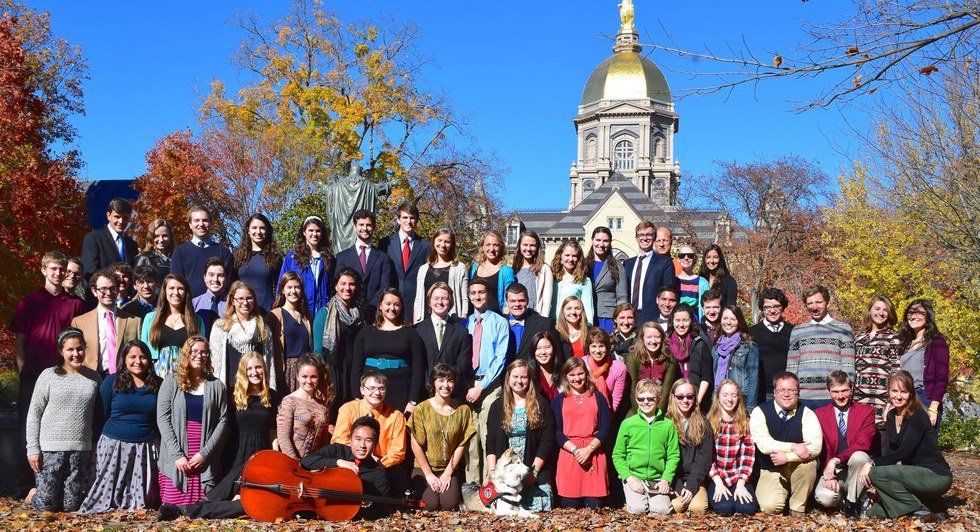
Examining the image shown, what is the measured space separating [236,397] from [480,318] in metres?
2.23

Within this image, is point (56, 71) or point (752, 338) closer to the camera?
point (752, 338)

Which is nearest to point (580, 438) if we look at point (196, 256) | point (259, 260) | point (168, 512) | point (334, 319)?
point (334, 319)

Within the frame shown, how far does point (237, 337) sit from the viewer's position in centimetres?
773

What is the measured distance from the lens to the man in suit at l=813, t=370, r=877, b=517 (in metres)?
7.59

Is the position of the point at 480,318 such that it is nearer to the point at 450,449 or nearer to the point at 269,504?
the point at 450,449

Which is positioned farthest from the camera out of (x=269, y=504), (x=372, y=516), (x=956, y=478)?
(x=956, y=478)

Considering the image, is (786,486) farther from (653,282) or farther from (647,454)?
(653,282)

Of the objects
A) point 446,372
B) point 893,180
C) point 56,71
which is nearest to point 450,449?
point 446,372

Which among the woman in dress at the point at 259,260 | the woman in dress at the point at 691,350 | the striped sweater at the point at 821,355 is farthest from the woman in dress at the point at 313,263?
the striped sweater at the point at 821,355

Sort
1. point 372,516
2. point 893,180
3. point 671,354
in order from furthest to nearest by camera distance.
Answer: point 893,180
point 671,354
point 372,516

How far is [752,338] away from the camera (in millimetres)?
8258

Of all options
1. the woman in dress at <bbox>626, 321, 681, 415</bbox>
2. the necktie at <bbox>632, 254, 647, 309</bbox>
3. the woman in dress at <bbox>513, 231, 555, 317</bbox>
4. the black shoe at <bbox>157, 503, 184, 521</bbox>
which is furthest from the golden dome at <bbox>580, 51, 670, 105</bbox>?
the black shoe at <bbox>157, 503, 184, 521</bbox>

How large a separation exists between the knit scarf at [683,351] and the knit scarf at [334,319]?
9.41ft

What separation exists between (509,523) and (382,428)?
135 centimetres
